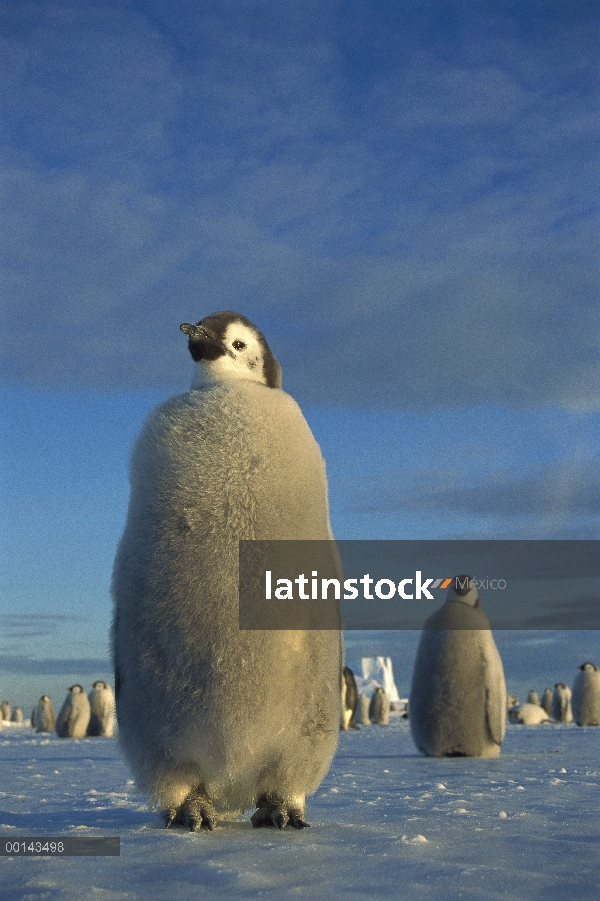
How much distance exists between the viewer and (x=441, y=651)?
9.13m

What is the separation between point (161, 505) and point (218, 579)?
0.41m

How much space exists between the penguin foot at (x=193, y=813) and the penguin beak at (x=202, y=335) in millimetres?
1835

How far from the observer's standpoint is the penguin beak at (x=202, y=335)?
3.92 metres

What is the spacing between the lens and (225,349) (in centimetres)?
401

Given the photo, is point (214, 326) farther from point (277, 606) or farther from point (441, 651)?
point (441, 651)

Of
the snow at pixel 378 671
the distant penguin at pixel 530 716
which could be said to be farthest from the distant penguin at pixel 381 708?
the snow at pixel 378 671

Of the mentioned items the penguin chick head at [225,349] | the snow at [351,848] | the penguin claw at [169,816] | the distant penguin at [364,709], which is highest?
the penguin chick head at [225,349]

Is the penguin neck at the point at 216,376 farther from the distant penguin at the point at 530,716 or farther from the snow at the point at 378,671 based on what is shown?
the snow at the point at 378,671

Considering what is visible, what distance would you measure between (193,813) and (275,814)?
0.32 m

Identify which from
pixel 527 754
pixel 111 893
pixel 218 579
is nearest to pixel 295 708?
pixel 218 579

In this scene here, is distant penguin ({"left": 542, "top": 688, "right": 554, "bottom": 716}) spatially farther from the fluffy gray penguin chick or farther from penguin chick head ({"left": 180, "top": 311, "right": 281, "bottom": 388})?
penguin chick head ({"left": 180, "top": 311, "right": 281, "bottom": 388})
